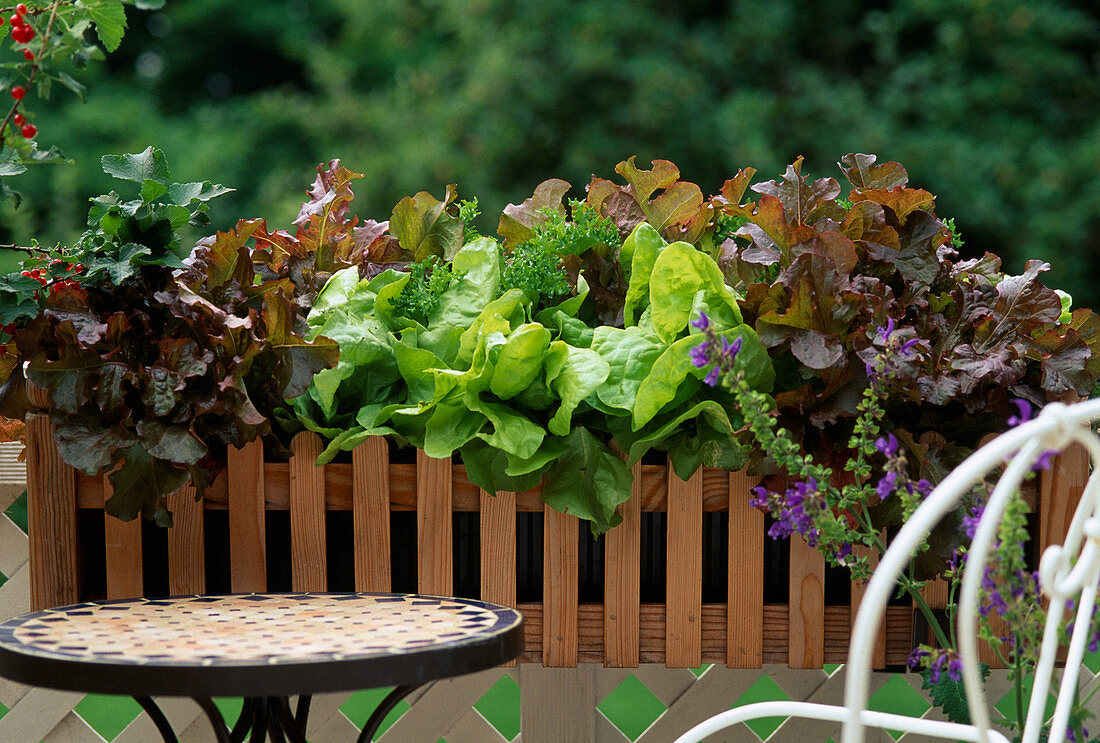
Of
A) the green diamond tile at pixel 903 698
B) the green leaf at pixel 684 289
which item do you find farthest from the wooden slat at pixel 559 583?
the green diamond tile at pixel 903 698

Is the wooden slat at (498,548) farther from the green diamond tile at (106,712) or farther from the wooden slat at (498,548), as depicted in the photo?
→ the green diamond tile at (106,712)

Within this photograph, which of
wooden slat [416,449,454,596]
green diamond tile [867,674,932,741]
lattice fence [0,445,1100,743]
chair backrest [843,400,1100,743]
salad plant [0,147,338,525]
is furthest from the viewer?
green diamond tile [867,674,932,741]

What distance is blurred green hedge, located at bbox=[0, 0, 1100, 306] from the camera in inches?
177

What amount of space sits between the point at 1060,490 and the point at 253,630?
38.0 inches

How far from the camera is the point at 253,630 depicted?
0.94 metres

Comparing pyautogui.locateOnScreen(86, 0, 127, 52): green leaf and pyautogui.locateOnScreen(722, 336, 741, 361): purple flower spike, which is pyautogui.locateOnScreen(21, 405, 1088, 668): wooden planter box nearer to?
pyautogui.locateOnScreen(722, 336, 741, 361): purple flower spike

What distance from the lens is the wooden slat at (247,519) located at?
1236 mm

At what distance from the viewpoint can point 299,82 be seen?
21.9ft

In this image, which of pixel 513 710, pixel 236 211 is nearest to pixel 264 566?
pixel 513 710

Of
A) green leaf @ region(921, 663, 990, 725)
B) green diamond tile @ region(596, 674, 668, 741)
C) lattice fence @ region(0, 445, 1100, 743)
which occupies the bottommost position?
green diamond tile @ region(596, 674, 668, 741)

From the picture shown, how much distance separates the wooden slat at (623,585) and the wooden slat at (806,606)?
0.20 metres

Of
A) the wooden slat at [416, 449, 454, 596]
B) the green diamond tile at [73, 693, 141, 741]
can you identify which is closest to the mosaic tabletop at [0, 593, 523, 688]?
the wooden slat at [416, 449, 454, 596]

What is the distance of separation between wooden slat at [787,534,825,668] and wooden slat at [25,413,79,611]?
911mm

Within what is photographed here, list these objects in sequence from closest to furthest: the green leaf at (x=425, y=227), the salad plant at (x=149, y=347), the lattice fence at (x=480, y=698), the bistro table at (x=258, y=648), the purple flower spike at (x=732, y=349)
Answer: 1. the bistro table at (x=258, y=648)
2. the purple flower spike at (x=732, y=349)
3. the salad plant at (x=149, y=347)
4. the green leaf at (x=425, y=227)
5. the lattice fence at (x=480, y=698)
